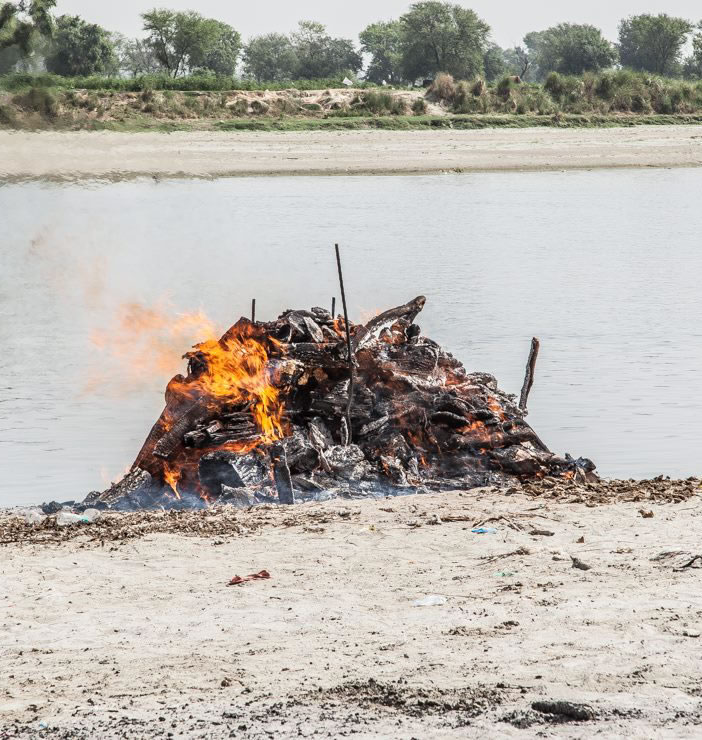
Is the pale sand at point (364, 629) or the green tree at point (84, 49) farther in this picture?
the green tree at point (84, 49)

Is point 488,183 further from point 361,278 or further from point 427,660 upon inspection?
point 427,660

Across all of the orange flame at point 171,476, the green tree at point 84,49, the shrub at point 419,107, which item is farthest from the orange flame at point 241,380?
the shrub at point 419,107

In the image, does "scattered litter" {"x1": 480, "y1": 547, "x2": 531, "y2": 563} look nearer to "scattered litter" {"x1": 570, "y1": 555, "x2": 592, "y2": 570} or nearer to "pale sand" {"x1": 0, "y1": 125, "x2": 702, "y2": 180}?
"scattered litter" {"x1": 570, "y1": 555, "x2": 592, "y2": 570}

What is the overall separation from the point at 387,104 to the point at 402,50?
1988 inches

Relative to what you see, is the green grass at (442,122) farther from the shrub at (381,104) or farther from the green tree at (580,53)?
the green tree at (580,53)

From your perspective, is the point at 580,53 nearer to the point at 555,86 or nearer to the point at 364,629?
the point at 555,86

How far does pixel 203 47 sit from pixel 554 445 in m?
81.9

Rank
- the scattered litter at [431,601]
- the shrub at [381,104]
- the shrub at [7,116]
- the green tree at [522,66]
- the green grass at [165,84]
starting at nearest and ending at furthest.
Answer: the scattered litter at [431,601]
the shrub at [7,116]
the green grass at [165,84]
the shrub at [381,104]
the green tree at [522,66]

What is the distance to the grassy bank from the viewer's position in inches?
1647

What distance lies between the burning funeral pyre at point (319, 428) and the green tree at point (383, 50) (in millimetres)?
87720

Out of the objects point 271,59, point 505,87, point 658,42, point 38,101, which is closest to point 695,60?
point 658,42

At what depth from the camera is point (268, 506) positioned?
895 centimetres

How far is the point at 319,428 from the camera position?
9.75m

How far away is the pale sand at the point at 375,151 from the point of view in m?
35.2
